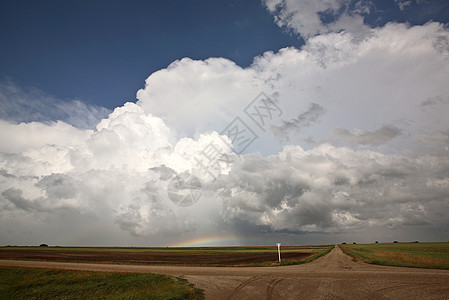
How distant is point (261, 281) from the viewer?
72.5 feet

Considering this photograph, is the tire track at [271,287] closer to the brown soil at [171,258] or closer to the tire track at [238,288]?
the tire track at [238,288]

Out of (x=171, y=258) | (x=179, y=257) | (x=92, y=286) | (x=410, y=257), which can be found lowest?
(x=179, y=257)

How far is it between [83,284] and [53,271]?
11.1 m

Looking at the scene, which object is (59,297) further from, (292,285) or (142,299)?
(292,285)

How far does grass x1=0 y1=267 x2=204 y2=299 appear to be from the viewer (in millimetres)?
18203

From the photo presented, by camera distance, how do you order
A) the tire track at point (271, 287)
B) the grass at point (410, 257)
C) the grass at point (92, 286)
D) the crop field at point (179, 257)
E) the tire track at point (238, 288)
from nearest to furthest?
the tire track at point (271, 287) < the tire track at point (238, 288) < the grass at point (92, 286) < the grass at point (410, 257) < the crop field at point (179, 257)

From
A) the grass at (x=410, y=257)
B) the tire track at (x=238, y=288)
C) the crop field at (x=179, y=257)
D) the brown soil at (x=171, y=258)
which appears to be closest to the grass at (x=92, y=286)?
the tire track at (x=238, y=288)

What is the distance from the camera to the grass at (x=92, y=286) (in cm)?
1820

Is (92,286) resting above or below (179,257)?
above

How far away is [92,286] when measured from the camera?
23062 mm

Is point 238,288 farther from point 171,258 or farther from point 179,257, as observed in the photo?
point 179,257

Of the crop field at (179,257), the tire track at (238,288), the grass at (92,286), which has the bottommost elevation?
the crop field at (179,257)

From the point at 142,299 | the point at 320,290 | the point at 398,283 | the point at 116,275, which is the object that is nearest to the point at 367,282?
the point at 398,283

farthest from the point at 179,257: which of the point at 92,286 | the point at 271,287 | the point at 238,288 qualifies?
the point at 271,287
